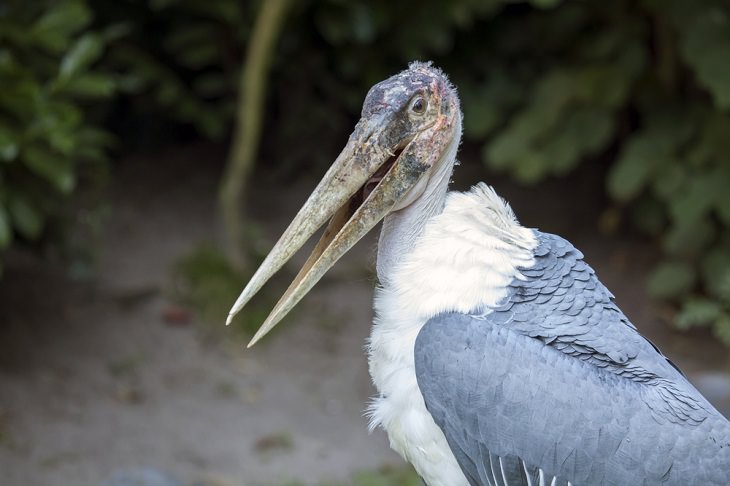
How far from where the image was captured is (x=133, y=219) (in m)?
7.32

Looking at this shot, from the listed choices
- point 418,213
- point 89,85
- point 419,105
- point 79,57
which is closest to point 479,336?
point 418,213

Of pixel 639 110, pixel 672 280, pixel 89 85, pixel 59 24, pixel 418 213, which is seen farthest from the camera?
pixel 639 110

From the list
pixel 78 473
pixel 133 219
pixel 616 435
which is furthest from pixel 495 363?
pixel 133 219

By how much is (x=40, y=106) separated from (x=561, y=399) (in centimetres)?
342

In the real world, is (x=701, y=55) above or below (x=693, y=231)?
above

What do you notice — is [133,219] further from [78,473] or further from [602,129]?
[602,129]

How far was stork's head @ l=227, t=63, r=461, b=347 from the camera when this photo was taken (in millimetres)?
3027

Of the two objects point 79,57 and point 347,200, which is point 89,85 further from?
point 347,200

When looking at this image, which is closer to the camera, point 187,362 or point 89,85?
point 89,85

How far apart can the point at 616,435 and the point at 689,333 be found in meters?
3.85

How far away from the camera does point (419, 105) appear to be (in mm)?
3064

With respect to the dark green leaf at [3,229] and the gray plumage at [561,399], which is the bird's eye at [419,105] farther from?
the dark green leaf at [3,229]

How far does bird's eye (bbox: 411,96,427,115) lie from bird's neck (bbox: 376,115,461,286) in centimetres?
13

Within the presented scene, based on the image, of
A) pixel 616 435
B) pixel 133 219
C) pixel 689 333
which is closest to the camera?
pixel 616 435
